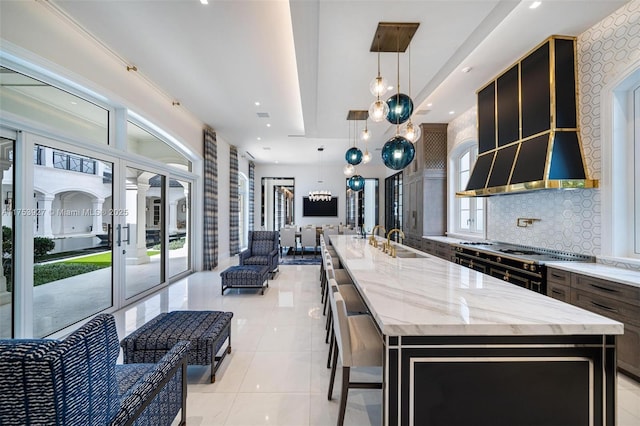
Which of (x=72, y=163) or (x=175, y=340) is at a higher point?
(x=72, y=163)

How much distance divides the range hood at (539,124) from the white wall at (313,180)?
287 inches

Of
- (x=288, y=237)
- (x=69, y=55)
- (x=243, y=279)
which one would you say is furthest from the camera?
(x=288, y=237)

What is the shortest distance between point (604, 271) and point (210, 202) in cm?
655

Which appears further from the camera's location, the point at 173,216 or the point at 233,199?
the point at 233,199

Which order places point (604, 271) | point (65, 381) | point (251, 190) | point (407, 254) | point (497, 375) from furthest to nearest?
point (251, 190), point (407, 254), point (604, 271), point (497, 375), point (65, 381)

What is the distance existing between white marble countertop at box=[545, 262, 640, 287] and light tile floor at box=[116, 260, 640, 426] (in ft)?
2.70

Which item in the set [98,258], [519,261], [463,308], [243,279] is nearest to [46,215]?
[98,258]

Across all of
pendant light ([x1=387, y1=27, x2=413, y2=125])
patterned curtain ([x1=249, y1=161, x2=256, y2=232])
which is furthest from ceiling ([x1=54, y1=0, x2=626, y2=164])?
patterned curtain ([x1=249, y1=161, x2=256, y2=232])

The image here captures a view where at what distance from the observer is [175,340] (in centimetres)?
215

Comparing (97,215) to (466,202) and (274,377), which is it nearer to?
(274,377)

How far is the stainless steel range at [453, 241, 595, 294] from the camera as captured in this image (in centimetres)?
286

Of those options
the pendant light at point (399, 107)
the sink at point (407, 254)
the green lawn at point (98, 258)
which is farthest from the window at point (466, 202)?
the green lawn at point (98, 258)

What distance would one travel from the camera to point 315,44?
297 centimetres

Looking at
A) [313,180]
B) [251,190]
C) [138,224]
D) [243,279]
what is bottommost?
[243,279]
